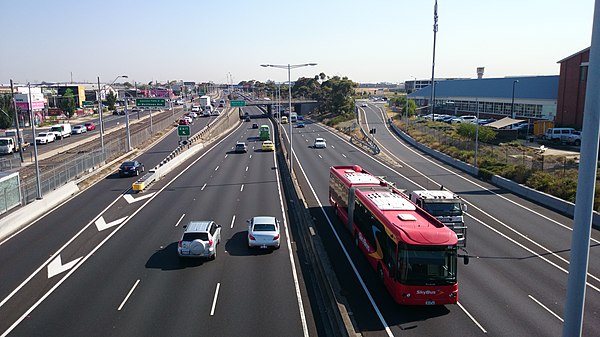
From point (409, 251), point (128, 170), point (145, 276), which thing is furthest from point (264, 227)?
point (128, 170)

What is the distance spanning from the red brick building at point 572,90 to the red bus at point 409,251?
55.1m

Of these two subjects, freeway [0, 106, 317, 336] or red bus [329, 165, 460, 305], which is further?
red bus [329, 165, 460, 305]

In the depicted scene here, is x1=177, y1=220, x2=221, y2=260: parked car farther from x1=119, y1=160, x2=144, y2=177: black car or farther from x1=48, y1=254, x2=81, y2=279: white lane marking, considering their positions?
x1=119, y1=160, x2=144, y2=177: black car

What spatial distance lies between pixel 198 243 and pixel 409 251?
30.6 ft

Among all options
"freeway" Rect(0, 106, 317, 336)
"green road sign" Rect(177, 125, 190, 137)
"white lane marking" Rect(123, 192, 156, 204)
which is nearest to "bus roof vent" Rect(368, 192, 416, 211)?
"freeway" Rect(0, 106, 317, 336)

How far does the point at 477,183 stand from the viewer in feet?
131

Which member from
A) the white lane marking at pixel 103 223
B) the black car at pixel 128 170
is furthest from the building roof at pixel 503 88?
the white lane marking at pixel 103 223

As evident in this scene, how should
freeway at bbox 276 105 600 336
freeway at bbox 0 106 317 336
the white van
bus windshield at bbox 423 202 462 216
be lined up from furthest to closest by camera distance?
the white van < bus windshield at bbox 423 202 462 216 < freeway at bbox 0 106 317 336 < freeway at bbox 276 105 600 336

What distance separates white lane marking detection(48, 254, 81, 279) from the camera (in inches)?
774

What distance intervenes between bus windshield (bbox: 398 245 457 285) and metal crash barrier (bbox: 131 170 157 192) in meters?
25.9

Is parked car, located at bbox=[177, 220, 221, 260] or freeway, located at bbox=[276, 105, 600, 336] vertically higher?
parked car, located at bbox=[177, 220, 221, 260]

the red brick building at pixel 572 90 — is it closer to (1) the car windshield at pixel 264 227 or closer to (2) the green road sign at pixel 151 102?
(1) the car windshield at pixel 264 227

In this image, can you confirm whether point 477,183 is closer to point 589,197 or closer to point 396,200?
point 396,200

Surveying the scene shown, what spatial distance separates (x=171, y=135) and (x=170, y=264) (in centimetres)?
6223
